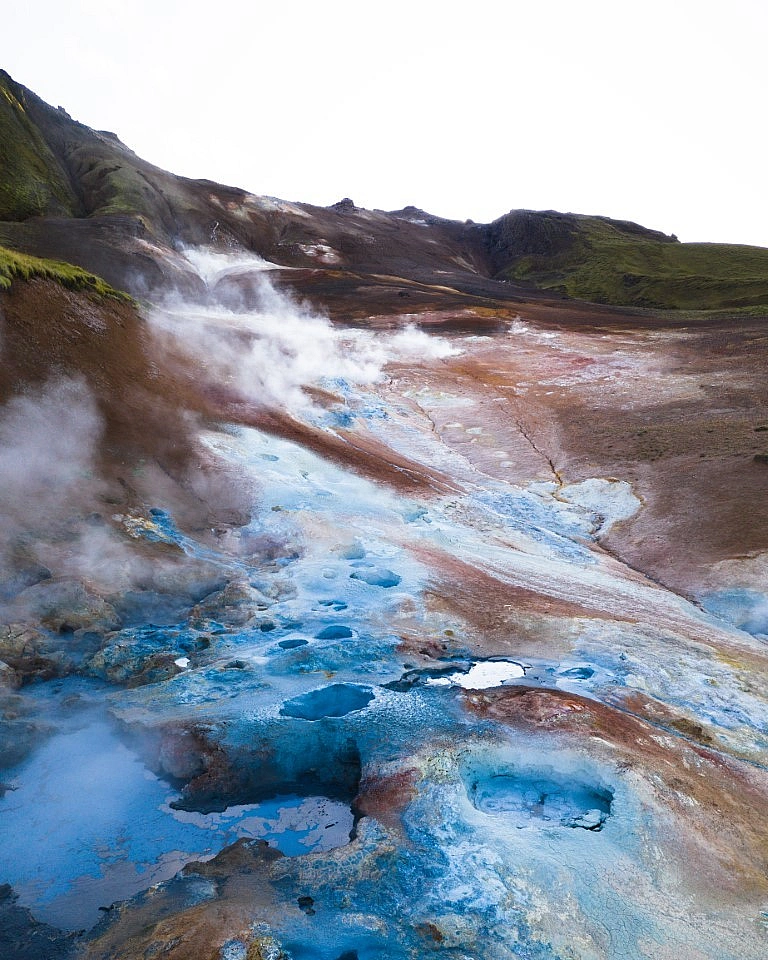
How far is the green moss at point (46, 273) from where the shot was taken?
14.6 meters

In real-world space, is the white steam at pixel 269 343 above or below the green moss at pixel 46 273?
below

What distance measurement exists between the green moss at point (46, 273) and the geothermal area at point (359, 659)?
0.29 feet

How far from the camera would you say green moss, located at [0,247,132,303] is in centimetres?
1456

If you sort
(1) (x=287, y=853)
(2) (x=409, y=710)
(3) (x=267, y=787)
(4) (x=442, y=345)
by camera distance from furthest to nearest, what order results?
(4) (x=442, y=345) → (2) (x=409, y=710) → (3) (x=267, y=787) → (1) (x=287, y=853)

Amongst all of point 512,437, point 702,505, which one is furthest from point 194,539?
point 512,437

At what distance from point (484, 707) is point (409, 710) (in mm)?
797

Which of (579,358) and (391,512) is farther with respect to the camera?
(579,358)

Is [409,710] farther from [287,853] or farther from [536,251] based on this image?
[536,251]

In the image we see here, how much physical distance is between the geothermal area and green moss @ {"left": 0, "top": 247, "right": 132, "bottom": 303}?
89 mm

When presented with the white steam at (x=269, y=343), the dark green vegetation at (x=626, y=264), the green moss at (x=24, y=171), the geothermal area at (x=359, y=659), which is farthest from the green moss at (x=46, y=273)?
the dark green vegetation at (x=626, y=264)

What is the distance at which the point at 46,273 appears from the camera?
51.4 feet

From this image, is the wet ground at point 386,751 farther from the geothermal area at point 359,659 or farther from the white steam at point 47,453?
the white steam at point 47,453

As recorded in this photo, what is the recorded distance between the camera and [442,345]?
31453 millimetres

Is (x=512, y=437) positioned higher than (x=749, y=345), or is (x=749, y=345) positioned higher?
(x=749, y=345)
